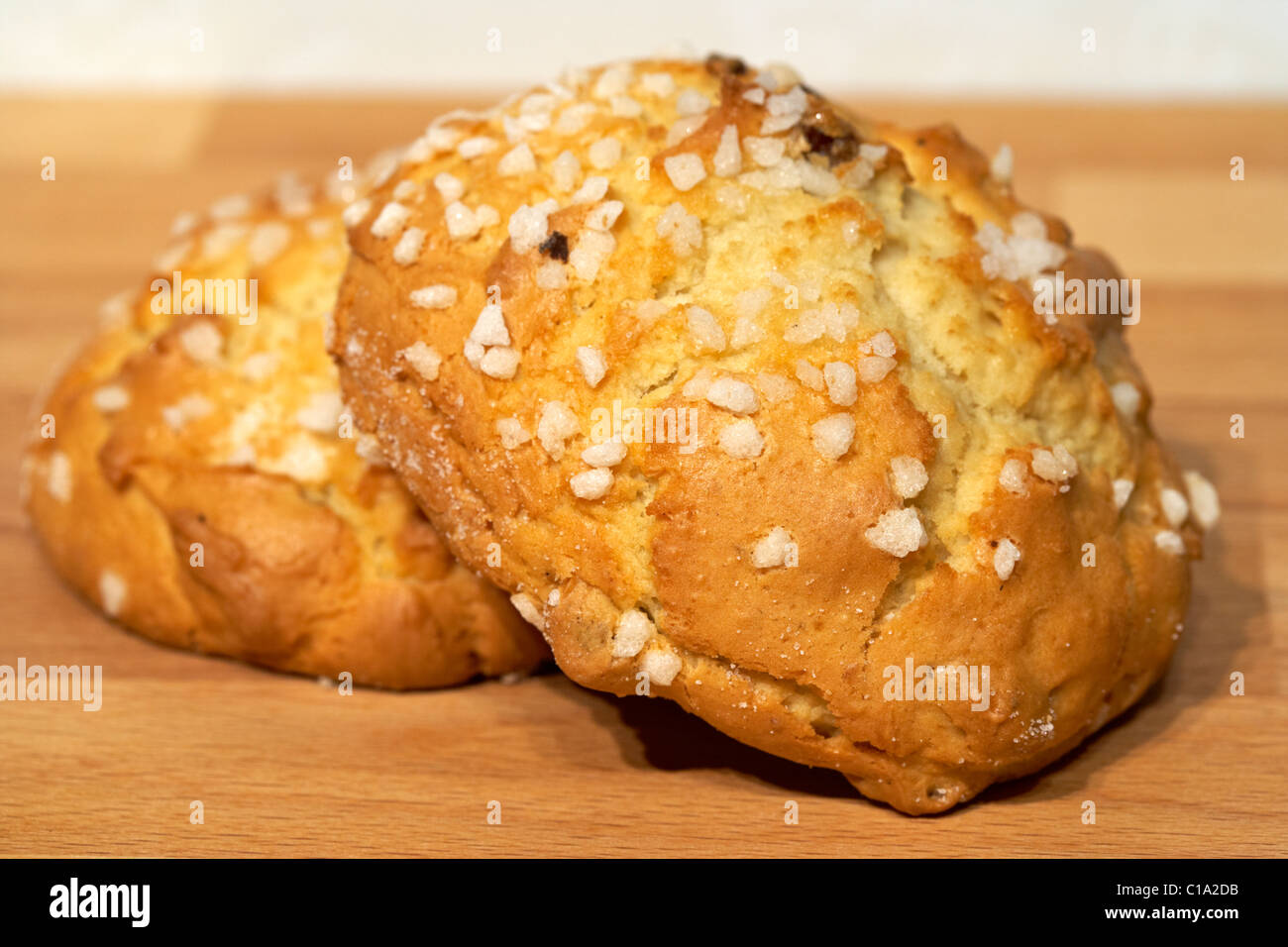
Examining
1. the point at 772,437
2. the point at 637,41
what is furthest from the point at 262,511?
the point at 637,41

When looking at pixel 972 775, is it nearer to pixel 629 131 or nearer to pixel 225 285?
pixel 629 131

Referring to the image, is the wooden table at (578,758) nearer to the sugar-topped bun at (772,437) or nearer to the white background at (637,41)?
the sugar-topped bun at (772,437)

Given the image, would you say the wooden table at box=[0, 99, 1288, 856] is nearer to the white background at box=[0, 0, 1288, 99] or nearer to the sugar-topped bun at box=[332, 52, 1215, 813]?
the sugar-topped bun at box=[332, 52, 1215, 813]

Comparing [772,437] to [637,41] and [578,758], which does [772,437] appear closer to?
[578,758]

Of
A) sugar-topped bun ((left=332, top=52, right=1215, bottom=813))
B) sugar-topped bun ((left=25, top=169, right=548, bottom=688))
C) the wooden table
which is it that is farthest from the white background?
sugar-topped bun ((left=332, top=52, right=1215, bottom=813))

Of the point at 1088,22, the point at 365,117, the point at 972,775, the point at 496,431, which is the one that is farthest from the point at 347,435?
the point at 1088,22
